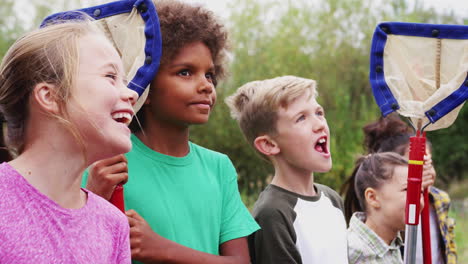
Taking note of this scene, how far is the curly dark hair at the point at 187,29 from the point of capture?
8.16 ft

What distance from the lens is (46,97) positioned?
1752 millimetres

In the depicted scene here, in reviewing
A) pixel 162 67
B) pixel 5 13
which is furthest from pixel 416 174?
pixel 5 13

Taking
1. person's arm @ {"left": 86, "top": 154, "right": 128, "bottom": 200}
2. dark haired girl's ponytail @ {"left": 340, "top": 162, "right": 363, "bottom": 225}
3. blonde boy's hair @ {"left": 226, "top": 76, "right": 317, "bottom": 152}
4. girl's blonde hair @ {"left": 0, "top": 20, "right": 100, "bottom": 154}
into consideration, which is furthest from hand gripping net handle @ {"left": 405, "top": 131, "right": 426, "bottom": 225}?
girl's blonde hair @ {"left": 0, "top": 20, "right": 100, "bottom": 154}

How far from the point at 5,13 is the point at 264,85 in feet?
39.4

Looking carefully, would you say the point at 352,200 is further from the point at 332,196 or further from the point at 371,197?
the point at 332,196

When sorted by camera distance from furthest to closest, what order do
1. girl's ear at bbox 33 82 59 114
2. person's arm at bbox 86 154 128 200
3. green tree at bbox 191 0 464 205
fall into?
green tree at bbox 191 0 464 205 → person's arm at bbox 86 154 128 200 → girl's ear at bbox 33 82 59 114

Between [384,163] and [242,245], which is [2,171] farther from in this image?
[384,163]

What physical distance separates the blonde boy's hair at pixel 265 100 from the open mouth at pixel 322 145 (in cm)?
24

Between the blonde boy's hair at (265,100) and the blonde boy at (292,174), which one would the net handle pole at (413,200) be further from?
the blonde boy's hair at (265,100)

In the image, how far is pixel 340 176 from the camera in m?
8.55

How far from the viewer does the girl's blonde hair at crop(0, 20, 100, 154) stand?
69.0 inches

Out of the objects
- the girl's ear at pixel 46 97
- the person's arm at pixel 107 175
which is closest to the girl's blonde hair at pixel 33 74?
the girl's ear at pixel 46 97

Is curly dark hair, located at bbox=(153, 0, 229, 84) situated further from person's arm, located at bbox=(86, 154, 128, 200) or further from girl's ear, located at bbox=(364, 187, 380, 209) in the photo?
girl's ear, located at bbox=(364, 187, 380, 209)

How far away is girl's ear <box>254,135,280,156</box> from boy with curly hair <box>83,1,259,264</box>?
0.52 metres
